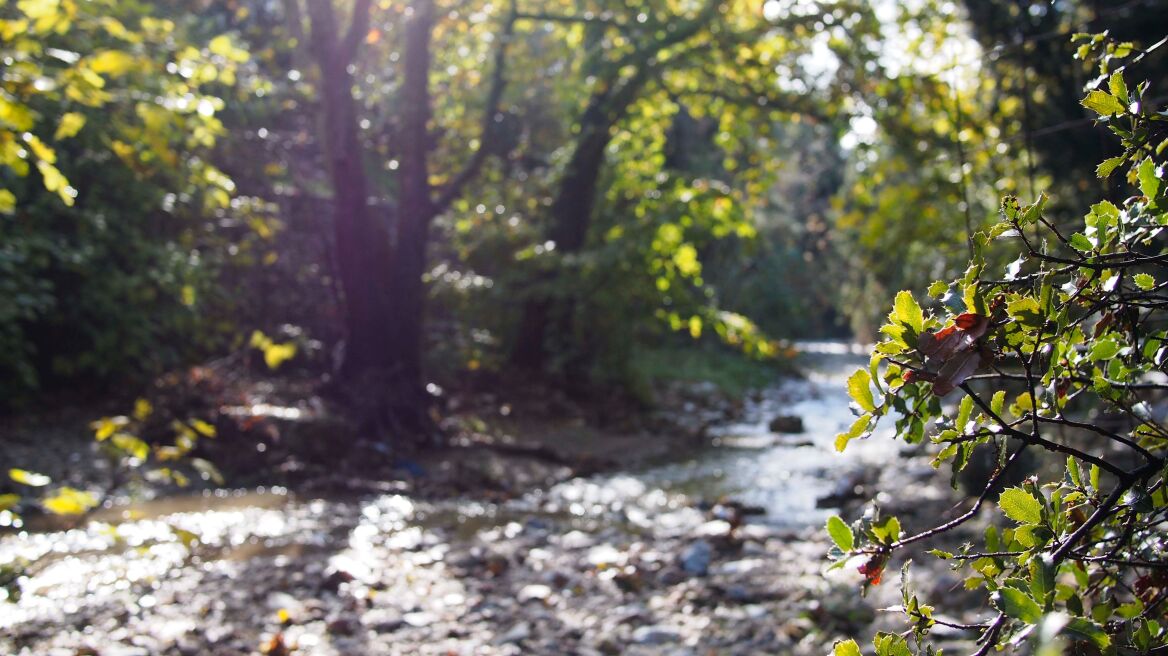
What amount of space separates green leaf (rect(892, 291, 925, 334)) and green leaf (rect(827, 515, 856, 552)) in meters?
0.29

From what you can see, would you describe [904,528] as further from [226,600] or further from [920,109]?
[920,109]

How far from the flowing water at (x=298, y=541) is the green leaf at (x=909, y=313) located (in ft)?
7.25

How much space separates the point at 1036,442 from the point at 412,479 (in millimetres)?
7089

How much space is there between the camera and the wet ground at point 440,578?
4020 mm

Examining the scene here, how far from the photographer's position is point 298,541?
5738 mm

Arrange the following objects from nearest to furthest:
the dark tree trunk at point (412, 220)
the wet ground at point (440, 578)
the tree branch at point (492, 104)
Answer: the wet ground at point (440, 578) < the dark tree trunk at point (412, 220) < the tree branch at point (492, 104)

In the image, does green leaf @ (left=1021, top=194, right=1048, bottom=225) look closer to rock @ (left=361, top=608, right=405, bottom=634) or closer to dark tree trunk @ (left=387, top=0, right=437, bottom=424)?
rock @ (left=361, top=608, right=405, bottom=634)

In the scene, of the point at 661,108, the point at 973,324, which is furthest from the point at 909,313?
the point at 661,108

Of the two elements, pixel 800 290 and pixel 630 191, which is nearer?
pixel 630 191

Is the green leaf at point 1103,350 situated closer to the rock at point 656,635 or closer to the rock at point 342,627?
the rock at point 656,635

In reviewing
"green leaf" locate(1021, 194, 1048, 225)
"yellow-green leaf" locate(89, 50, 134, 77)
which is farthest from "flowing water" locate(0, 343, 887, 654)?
"green leaf" locate(1021, 194, 1048, 225)

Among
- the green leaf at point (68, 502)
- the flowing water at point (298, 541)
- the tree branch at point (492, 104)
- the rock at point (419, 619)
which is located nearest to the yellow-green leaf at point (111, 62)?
the green leaf at point (68, 502)

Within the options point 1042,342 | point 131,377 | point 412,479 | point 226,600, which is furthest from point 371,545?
point 1042,342

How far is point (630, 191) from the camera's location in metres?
13.2
